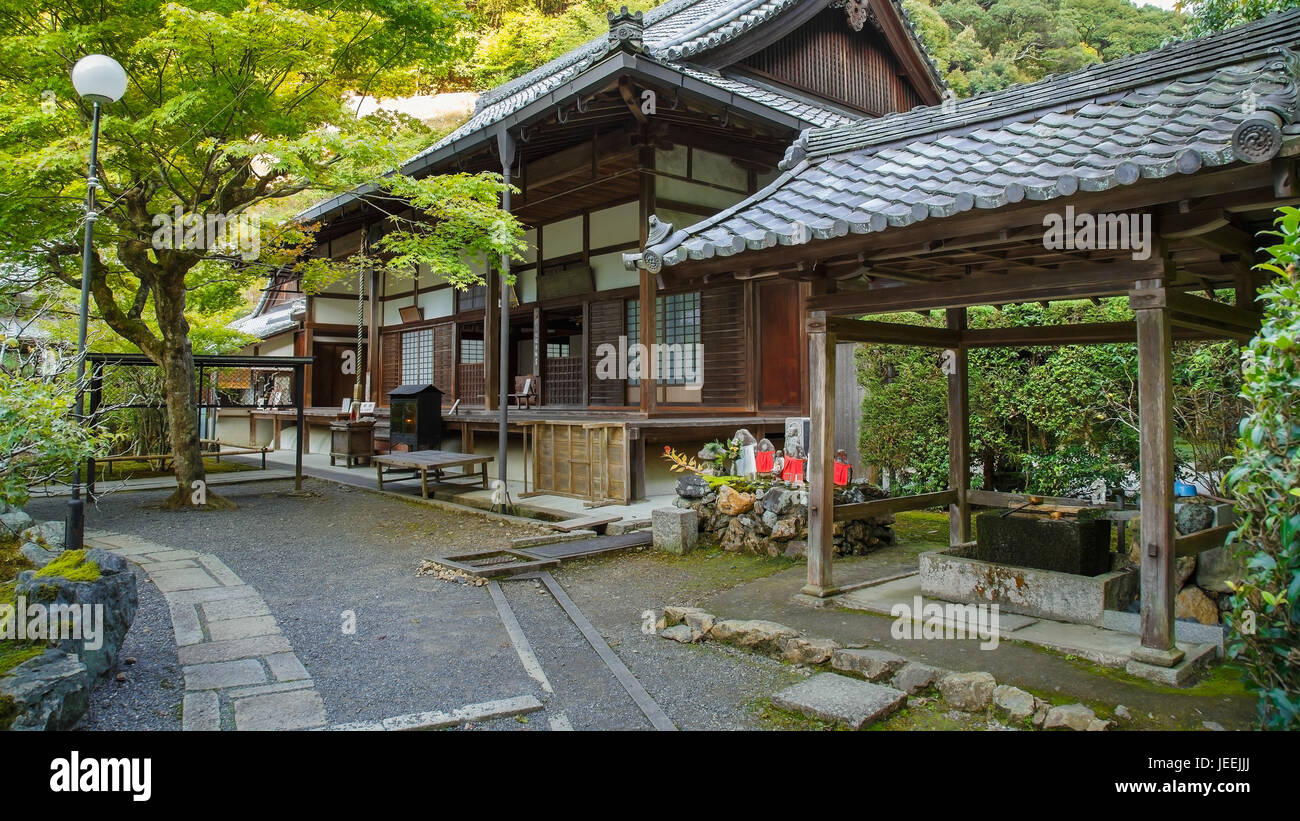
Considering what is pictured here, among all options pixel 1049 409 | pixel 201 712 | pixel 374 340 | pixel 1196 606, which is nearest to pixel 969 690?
pixel 1196 606

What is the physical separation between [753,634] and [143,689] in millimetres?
3725

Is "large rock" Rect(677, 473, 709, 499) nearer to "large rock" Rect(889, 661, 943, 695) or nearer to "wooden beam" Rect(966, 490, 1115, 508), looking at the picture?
"wooden beam" Rect(966, 490, 1115, 508)

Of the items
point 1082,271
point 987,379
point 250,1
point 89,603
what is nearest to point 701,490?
point 987,379

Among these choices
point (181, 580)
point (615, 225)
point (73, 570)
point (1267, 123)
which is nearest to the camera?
point (1267, 123)

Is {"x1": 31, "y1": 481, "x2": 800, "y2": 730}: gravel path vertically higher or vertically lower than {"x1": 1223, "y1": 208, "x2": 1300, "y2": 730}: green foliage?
lower

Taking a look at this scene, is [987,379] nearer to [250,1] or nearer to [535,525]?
[535,525]

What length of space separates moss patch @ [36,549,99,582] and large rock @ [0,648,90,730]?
700 millimetres

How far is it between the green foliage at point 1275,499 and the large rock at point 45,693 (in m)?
5.20

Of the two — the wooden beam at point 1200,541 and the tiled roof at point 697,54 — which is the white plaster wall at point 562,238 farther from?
the wooden beam at point 1200,541

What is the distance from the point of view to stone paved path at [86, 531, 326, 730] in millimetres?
3927

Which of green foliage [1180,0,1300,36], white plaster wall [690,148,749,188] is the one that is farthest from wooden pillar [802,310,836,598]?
green foliage [1180,0,1300,36]

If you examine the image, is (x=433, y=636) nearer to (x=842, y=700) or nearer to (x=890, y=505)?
(x=842, y=700)

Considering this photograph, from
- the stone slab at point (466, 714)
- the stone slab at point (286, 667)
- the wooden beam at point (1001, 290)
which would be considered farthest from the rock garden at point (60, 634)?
the wooden beam at point (1001, 290)

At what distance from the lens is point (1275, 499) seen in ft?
9.95
